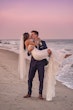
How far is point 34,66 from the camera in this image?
8.48 m

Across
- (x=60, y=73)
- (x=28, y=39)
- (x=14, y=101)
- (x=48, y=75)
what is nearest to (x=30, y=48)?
(x=28, y=39)

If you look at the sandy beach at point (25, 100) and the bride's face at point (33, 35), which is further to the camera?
the bride's face at point (33, 35)

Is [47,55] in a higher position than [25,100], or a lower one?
higher

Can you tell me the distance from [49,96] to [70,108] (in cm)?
81

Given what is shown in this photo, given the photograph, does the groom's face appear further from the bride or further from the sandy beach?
the sandy beach

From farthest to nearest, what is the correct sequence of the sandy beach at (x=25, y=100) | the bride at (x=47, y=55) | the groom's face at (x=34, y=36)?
1. the groom's face at (x=34, y=36)
2. the bride at (x=47, y=55)
3. the sandy beach at (x=25, y=100)

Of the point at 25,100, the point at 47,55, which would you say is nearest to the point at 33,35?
the point at 47,55

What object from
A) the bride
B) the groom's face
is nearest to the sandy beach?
the bride

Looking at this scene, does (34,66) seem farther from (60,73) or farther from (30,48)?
(60,73)

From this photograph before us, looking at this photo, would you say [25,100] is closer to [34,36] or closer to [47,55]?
[47,55]

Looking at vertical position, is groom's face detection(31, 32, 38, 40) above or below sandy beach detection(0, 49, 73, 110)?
above

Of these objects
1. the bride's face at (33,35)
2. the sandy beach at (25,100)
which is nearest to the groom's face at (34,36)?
the bride's face at (33,35)

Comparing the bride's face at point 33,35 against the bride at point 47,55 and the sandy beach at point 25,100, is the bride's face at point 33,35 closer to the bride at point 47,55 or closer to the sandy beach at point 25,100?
the bride at point 47,55

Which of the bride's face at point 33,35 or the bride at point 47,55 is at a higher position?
the bride's face at point 33,35
